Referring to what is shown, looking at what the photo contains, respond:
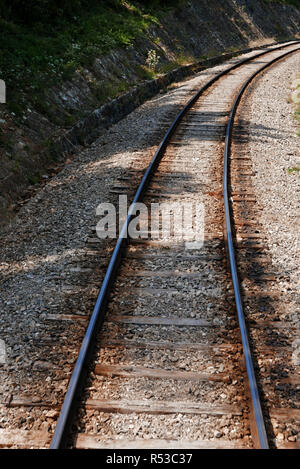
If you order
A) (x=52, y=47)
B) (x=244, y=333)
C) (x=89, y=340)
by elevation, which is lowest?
(x=244, y=333)

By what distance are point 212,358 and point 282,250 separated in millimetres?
2889

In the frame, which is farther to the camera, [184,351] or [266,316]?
[266,316]

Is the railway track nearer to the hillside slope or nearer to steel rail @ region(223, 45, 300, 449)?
steel rail @ region(223, 45, 300, 449)

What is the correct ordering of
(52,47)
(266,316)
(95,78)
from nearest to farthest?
(266,316) → (52,47) → (95,78)

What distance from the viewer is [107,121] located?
14539mm

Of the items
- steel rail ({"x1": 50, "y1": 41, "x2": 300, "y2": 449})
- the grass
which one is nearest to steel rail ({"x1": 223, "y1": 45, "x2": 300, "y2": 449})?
steel rail ({"x1": 50, "y1": 41, "x2": 300, "y2": 449})

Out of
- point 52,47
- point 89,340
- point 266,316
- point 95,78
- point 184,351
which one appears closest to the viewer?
point 89,340

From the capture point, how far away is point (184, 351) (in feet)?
16.8

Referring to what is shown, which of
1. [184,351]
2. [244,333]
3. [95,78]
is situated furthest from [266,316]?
[95,78]

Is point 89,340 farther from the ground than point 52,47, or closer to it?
closer to it

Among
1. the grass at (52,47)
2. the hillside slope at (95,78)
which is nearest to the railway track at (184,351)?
the hillside slope at (95,78)

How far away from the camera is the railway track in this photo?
417 centimetres

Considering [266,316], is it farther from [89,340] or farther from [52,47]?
[52,47]

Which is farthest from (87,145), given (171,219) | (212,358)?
(212,358)
